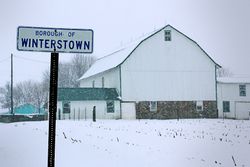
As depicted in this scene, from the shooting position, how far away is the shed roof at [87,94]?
38.6m

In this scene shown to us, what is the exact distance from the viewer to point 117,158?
9602 millimetres

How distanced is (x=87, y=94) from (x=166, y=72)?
825 cm

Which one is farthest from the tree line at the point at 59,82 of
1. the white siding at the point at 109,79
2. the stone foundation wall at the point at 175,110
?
the stone foundation wall at the point at 175,110

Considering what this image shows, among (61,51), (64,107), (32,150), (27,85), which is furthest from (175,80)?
(27,85)

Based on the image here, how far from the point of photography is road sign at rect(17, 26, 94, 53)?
15.2 feet

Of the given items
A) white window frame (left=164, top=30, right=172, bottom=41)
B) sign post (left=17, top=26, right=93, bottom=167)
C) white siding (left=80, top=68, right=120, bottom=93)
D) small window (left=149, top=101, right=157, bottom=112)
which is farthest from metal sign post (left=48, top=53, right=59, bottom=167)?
white window frame (left=164, top=30, right=172, bottom=41)

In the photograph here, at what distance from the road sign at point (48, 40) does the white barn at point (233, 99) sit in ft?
126

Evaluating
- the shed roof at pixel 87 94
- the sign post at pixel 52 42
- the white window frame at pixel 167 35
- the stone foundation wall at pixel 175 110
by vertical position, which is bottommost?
the stone foundation wall at pixel 175 110

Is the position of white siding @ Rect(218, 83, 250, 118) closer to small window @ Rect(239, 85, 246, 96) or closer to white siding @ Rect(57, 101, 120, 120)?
small window @ Rect(239, 85, 246, 96)

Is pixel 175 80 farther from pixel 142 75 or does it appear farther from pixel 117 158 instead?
pixel 117 158

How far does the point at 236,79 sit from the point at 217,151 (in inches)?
1324

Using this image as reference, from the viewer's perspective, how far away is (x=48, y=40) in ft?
15.1

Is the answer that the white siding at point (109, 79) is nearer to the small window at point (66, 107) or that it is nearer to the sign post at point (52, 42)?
the small window at point (66, 107)

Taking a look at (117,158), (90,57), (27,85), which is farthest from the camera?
(27,85)
